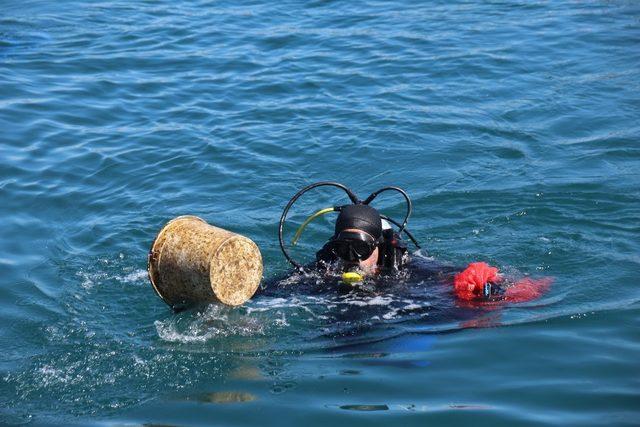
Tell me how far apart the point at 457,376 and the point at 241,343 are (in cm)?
164

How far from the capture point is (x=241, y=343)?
663 cm

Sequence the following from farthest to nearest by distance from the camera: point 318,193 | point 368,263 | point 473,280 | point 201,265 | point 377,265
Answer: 1. point 318,193
2. point 377,265
3. point 368,263
4. point 473,280
5. point 201,265

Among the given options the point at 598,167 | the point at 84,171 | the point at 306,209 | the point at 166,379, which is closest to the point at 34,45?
the point at 84,171

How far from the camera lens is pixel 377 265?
7195 millimetres

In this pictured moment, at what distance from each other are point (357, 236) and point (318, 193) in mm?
3296

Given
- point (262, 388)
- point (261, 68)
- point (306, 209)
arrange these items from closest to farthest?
point (262, 388)
point (306, 209)
point (261, 68)

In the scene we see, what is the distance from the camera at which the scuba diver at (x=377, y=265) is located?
22.5 feet

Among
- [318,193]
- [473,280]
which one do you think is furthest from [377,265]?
[318,193]

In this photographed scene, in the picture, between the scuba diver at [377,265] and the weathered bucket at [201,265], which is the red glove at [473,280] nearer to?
the scuba diver at [377,265]

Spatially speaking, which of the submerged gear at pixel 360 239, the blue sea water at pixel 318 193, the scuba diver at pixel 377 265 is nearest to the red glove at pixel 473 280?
the scuba diver at pixel 377 265

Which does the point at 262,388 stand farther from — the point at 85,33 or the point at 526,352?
the point at 85,33

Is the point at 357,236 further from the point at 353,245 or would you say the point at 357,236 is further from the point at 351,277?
the point at 351,277

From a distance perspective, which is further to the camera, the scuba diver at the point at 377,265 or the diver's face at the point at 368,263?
the diver's face at the point at 368,263

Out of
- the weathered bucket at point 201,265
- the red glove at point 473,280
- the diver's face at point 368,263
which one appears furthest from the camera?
the diver's face at point 368,263
